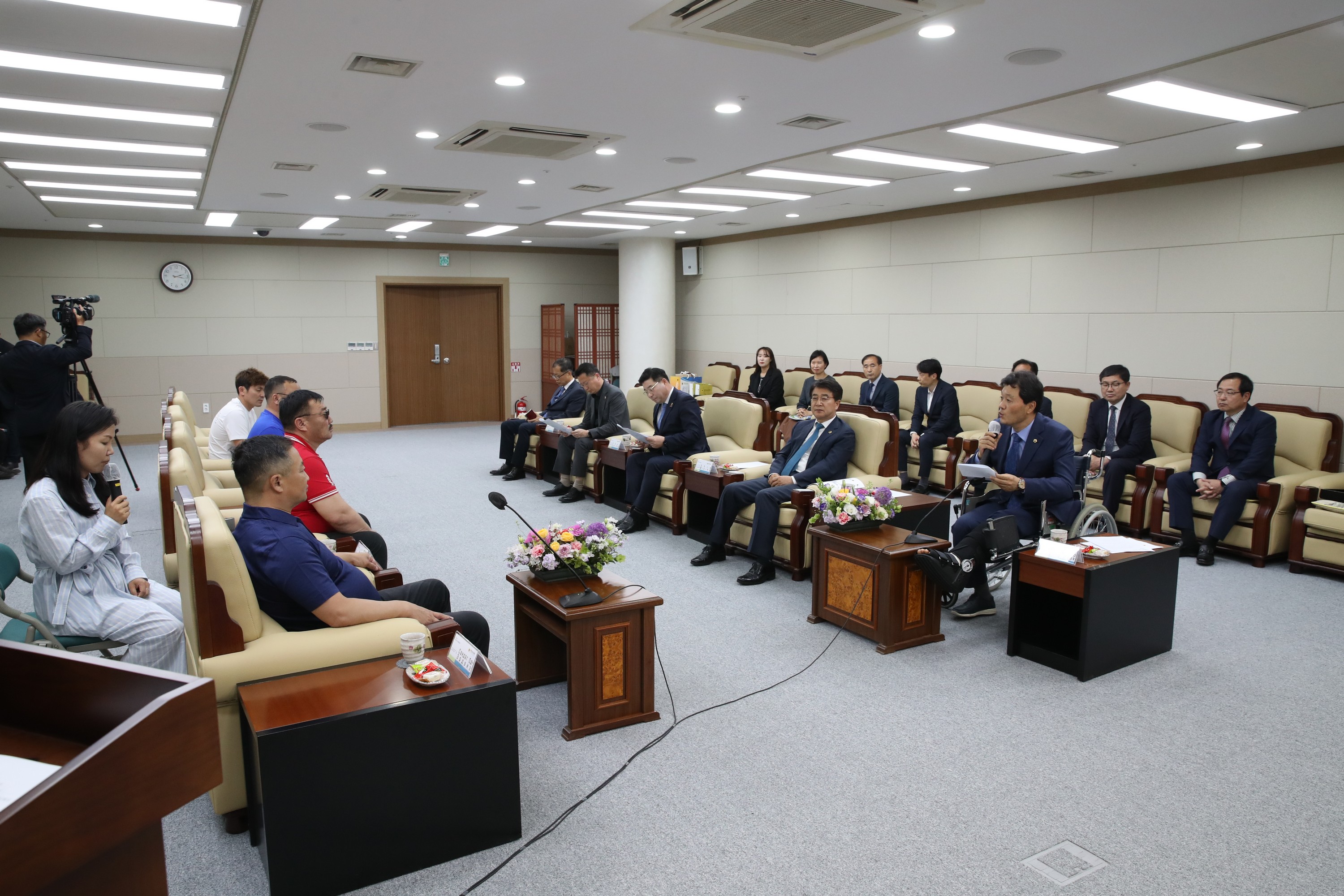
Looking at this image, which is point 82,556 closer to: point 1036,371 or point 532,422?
point 532,422

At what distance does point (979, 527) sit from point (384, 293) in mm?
10831

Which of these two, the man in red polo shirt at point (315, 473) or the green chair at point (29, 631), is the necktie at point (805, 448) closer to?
the man in red polo shirt at point (315, 473)

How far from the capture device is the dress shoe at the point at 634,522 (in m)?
6.70

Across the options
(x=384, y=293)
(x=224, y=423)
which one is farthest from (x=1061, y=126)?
(x=384, y=293)

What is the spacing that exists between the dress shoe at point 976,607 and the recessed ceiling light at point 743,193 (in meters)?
4.74

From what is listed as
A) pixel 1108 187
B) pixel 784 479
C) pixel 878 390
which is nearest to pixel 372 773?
pixel 784 479

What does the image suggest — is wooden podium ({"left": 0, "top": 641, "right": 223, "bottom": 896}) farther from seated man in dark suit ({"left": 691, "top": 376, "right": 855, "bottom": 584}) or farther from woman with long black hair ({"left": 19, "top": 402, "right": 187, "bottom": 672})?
seated man in dark suit ({"left": 691, "top": 376, "right": 855, "bottom": 584})

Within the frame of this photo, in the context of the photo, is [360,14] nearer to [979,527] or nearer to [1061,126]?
[979,527]

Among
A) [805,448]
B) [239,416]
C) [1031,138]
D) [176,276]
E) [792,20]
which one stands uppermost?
[1031,138]

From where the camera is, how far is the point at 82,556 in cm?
315

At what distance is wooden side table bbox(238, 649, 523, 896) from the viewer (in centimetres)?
234

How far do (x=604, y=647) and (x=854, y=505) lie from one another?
5.77 ft

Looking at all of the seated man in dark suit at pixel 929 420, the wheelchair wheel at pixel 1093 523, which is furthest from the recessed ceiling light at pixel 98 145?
the seated man in dark suit at pixel 929 420

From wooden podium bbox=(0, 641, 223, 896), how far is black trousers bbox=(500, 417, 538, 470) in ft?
25.2
